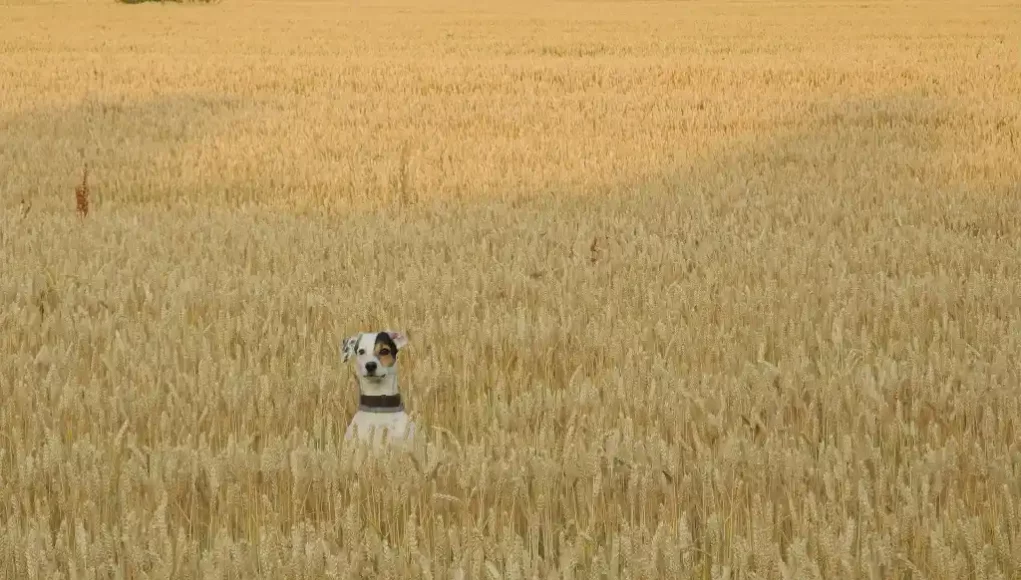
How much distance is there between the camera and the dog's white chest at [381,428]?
3351 mm

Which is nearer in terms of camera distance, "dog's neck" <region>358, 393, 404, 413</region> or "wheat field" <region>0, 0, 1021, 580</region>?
"wheat field" <region>0, 0, 1021, 580</region>

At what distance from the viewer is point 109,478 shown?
129 inches

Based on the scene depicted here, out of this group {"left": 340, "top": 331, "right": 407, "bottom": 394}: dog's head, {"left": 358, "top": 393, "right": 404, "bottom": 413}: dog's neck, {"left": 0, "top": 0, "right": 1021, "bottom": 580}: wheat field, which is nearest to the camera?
{"left": 0, "top": 0, "right": 1021, "bottom": 580}: wheat field

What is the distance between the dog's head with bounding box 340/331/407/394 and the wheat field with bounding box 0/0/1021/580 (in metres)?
0.18

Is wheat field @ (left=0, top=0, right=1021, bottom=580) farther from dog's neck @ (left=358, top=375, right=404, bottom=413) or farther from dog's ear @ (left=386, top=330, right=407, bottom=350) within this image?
dog's ear @ (left=386, top=330, right=407, bottom=350)

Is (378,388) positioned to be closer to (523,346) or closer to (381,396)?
(381,396)

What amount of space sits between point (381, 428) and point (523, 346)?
1.43 meters

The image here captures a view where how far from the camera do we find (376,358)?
10.6 ft

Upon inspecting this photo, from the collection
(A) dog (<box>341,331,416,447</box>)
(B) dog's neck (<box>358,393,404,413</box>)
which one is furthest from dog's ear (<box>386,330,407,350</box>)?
(B) dog's neck (<box>358,393,404,413</box>)

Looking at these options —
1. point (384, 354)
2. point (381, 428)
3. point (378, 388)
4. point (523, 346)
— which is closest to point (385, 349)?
point (384, 354)

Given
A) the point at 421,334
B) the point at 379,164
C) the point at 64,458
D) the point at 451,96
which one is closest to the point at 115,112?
the point at 451,96

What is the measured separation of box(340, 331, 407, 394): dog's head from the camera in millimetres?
3244

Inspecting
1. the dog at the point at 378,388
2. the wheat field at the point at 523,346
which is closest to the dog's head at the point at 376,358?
→ the dog at the point at 378,388

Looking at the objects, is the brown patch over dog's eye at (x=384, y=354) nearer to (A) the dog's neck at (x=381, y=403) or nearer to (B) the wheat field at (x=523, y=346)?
(A) the dog's neck at (x=381, y=403)
